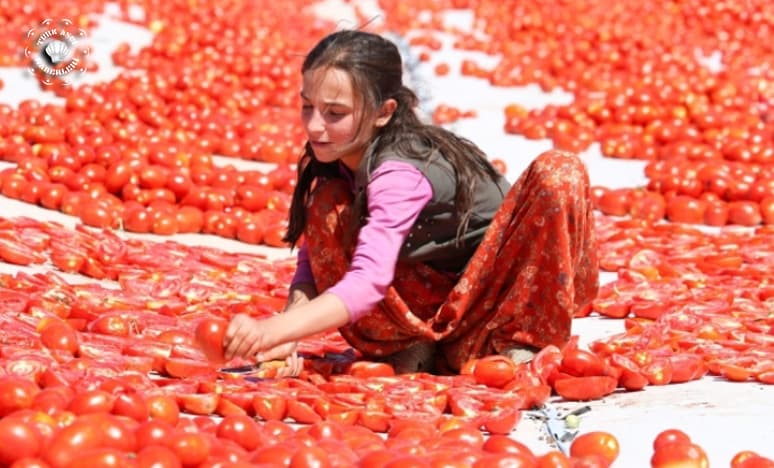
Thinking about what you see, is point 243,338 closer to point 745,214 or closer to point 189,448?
point 189,448

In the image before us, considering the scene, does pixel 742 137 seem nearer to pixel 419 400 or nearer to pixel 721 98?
pixel 721 98

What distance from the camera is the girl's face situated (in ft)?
12.3

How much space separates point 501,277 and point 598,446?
3.17 feet

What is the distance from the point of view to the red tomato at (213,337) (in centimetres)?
330

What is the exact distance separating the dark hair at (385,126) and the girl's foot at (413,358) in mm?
429

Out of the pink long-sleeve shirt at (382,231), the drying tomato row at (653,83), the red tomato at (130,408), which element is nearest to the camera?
the red tomato at (130,408)

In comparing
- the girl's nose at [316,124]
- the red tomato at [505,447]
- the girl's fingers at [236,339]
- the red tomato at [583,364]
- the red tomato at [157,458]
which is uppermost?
the girl's nose at [316,124]

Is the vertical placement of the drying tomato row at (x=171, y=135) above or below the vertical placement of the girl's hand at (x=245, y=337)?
above

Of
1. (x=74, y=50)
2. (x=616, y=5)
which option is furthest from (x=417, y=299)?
(x=616, y=5)

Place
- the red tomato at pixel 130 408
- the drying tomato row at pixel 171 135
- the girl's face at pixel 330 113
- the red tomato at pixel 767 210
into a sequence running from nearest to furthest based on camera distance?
the red tomato at pixel 130 408, the girl's face at pixel 330 113, the drying tomato row at pixel 171 135, the red tomato at pixel 767 210

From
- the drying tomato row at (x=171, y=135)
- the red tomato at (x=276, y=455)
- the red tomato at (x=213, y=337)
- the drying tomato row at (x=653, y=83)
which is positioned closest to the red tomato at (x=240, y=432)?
the red tomato at (x=276, y=455)

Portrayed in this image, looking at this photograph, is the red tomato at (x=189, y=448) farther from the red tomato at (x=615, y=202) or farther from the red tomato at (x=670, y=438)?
the red tomato at (x=615, y=202)

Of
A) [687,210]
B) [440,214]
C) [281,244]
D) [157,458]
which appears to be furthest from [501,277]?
[687,210]

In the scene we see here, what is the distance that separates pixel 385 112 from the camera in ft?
12.7
